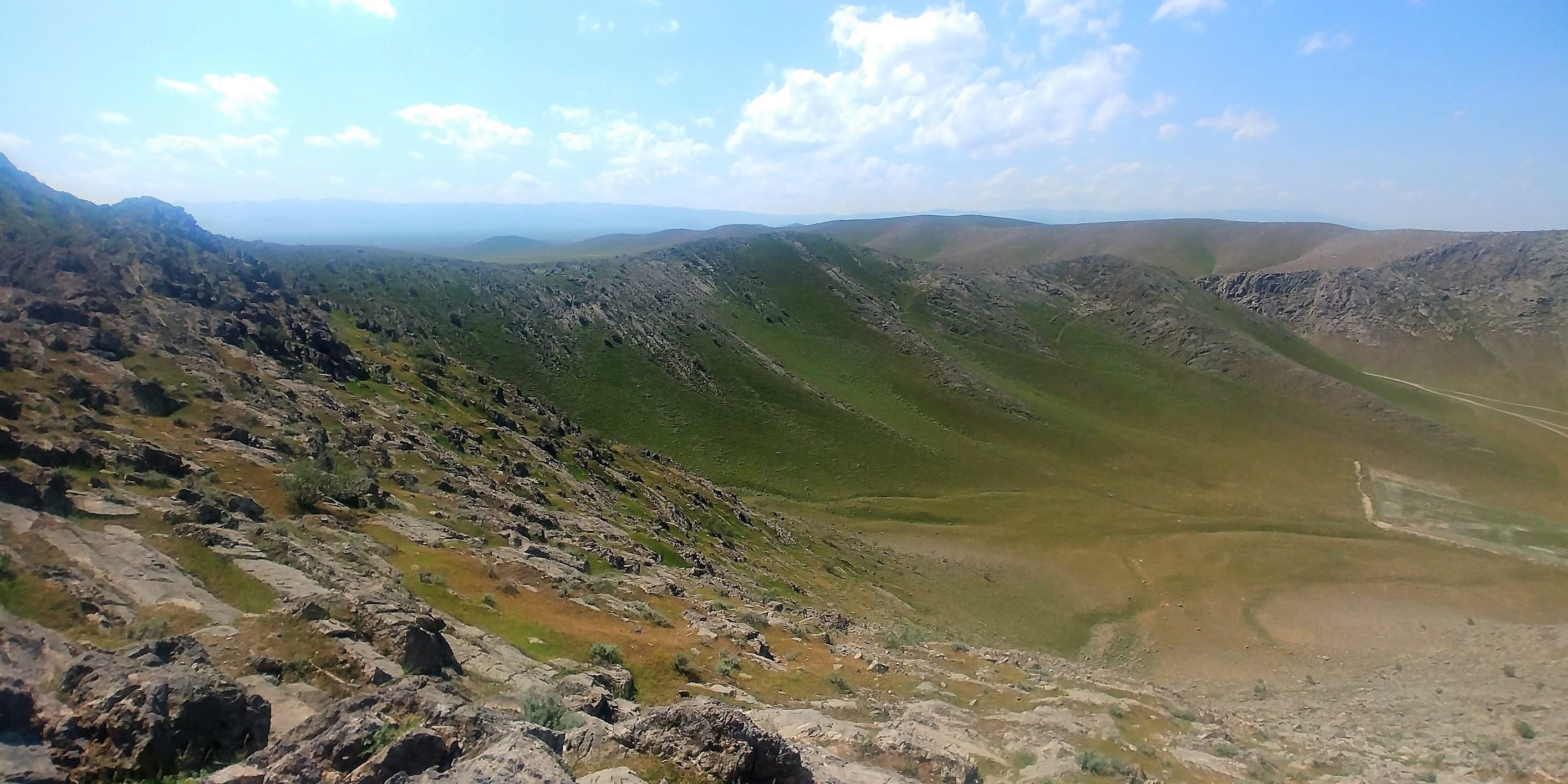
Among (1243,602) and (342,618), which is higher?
(342,618)

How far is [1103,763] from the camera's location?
658 inches

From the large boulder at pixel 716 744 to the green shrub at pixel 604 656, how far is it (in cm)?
874

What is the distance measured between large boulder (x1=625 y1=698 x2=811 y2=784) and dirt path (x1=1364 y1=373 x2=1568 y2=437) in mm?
151469

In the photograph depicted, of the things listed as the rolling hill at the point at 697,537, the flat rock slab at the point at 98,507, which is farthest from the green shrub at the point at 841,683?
the flat rock slab at the point at 98,507

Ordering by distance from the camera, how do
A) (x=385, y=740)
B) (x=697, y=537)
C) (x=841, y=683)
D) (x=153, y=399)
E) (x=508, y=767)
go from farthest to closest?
(x=697, y=537)
(x=153, y=399)
(x=841, y=683)
(x=385, y=740)
(x=508, y=767)

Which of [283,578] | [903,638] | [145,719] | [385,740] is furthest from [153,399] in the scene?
[903,638]

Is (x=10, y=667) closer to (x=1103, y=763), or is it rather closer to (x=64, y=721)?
(x=64, y=721)

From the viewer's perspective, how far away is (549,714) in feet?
41.8

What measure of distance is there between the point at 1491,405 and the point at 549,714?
17029 centimetres

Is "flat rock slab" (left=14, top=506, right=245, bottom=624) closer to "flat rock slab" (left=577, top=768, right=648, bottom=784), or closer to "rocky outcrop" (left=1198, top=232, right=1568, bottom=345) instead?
"flat rock slab" (left=577, top=768, right=648, bottom=784)

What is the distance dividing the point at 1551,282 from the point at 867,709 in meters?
207

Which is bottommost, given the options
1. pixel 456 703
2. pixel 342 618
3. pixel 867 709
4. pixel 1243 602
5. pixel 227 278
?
pixel 1243 602

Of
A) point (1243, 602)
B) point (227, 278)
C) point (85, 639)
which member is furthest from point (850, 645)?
point (227, 278)

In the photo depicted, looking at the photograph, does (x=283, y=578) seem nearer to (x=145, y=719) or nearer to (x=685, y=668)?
(x=145, y=719)
